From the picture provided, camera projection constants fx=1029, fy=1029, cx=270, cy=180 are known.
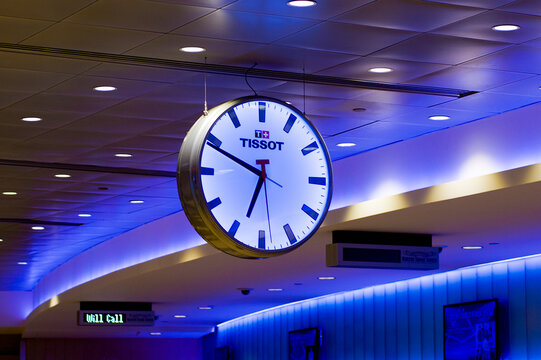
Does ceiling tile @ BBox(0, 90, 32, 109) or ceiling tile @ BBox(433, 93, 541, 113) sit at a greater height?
ceiling tile @ BBox(433, 93, 541, 113)

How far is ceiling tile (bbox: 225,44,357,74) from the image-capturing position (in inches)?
271

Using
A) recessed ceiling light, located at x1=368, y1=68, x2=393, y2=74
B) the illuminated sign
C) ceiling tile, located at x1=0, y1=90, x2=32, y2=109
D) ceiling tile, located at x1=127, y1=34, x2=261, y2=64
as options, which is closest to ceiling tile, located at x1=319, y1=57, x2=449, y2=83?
recessed ceiling light, located at x1=368, y1=68, x2=393, y2=74

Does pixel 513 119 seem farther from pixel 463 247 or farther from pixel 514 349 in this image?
pixel 514 349

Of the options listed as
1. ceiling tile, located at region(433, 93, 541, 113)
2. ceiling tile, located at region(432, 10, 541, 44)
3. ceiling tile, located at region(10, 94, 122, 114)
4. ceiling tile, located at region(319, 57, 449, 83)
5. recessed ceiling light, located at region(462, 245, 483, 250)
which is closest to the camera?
ceiling tile, located at region(432, 10, 541, 44)

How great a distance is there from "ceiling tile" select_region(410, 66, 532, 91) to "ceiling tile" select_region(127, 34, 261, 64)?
152cm

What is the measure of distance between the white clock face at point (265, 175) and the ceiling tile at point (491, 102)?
2210 millimetres

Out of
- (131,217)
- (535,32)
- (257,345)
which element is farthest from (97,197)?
(257,345)

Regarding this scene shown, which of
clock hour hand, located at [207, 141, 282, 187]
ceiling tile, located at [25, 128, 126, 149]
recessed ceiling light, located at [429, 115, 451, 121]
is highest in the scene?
recessed ceiling light, located at [429, 115, 451, 121]

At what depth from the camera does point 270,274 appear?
1413cm

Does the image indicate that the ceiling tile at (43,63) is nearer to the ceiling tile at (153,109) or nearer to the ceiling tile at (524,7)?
the ceiling tile at (153,109)

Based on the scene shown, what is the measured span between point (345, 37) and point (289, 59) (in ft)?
2.02

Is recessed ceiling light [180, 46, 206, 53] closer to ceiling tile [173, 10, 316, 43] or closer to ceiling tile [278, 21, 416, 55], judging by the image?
ceiling tile [173, 10, 316, 43]

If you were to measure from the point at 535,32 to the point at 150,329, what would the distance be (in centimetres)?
1897

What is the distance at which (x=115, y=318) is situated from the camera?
57.3 ft
